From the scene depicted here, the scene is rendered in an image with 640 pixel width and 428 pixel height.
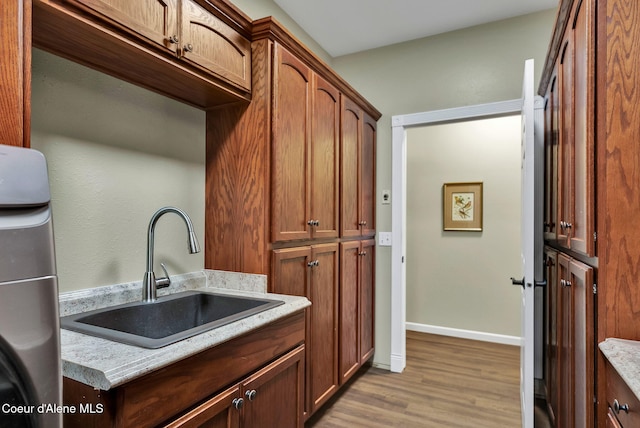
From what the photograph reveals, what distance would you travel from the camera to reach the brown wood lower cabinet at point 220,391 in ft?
2.75

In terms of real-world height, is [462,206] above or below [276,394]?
above

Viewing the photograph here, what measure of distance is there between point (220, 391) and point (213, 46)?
4.32 ft

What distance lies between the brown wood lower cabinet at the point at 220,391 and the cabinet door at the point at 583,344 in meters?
1.04

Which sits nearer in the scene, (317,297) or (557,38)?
(557,38)

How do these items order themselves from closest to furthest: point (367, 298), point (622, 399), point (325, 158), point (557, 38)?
point (622, 399), point (557, 38), point (325, 158), point (367, 298)

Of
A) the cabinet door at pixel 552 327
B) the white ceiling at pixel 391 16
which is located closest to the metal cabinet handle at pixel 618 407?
the cabinet door at pixel 552 327

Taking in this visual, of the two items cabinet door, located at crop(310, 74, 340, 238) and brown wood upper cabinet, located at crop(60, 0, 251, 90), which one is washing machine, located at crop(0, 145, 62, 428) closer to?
brown wood upper cabinet, located at crop(60, 0, 251, 90)

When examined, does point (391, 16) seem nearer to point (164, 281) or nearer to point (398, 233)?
point (398, 233)

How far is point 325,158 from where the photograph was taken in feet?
7.13

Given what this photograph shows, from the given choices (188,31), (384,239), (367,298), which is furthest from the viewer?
(384,239)

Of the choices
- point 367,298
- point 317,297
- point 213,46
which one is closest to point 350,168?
point 317,297

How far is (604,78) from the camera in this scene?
1092 millimetres

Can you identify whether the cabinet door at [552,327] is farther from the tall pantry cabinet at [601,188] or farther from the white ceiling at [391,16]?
the white ceiling at [391,16]

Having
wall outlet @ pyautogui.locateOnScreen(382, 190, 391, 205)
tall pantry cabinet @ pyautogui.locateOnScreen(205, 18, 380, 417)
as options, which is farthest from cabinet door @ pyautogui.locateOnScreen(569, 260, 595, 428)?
wall outlet @ pyautogui.locateOnScreen(382, 190, 391, 205)
